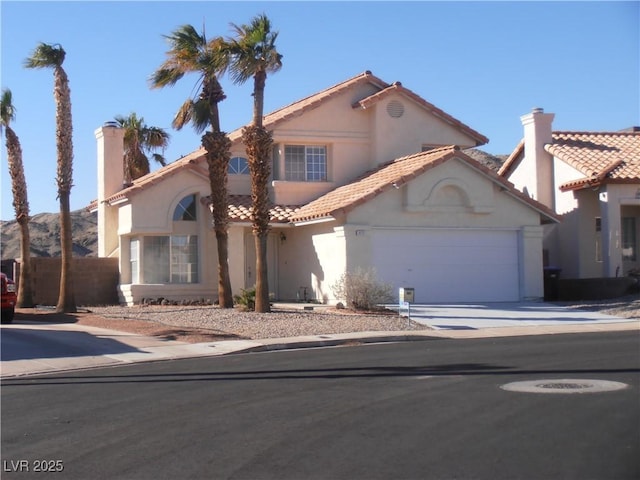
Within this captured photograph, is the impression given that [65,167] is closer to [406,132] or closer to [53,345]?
[53,345]

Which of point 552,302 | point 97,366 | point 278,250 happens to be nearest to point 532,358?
point 97,366


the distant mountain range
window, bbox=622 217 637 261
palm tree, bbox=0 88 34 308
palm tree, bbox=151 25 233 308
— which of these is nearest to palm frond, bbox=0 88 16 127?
palm tree, bbox=0 88 34 308

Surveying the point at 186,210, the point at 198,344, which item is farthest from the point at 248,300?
the point at 198,344

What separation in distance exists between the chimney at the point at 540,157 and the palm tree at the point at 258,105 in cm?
1336

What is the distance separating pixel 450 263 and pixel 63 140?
12492 millimetres

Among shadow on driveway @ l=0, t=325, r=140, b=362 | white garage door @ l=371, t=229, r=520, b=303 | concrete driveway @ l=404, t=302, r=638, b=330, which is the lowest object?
shadow on driveway @ l=0, t=325, r=140, b=362

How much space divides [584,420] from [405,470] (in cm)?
271

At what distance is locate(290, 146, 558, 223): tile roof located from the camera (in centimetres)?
2653

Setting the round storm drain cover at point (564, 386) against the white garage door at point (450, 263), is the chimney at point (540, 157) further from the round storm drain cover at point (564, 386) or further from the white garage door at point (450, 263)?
the round storm drain cover at point (564, 386)

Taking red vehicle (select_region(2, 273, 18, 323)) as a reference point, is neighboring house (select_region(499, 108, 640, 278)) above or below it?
above

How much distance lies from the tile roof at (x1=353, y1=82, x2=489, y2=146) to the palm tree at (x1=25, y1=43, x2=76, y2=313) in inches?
430

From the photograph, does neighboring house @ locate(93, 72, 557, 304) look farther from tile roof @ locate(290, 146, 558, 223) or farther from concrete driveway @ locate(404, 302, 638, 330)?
concrete driveway @ locate(404, 302, 638, 330)

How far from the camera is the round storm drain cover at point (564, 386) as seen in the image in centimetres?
1104

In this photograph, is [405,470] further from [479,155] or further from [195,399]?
[479,155]
